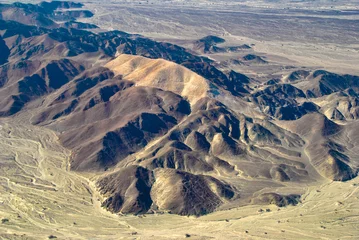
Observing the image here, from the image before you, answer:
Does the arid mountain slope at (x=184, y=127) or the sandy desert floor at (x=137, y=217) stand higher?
the arid mountain slope at (x=184, y=127)

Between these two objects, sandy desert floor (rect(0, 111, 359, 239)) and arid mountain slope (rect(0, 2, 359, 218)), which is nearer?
sandy desert floor (rect(0, 111, 359, 239))

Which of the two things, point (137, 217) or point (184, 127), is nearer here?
point (137, 217)

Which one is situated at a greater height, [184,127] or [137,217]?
[184,127]

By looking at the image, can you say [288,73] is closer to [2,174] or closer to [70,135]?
[70,135]

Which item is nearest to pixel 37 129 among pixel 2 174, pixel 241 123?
pixel 2 174

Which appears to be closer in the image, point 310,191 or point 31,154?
point 310,191

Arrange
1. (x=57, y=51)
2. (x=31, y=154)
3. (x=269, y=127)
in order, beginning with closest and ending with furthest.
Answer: (x=31, y=154) < (x=269, y=127) < (x=57, y=51)

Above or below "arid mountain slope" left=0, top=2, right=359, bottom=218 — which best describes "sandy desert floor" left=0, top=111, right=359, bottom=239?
below

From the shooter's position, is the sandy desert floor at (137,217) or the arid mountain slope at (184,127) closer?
the sandy desert floor at (137,217)
